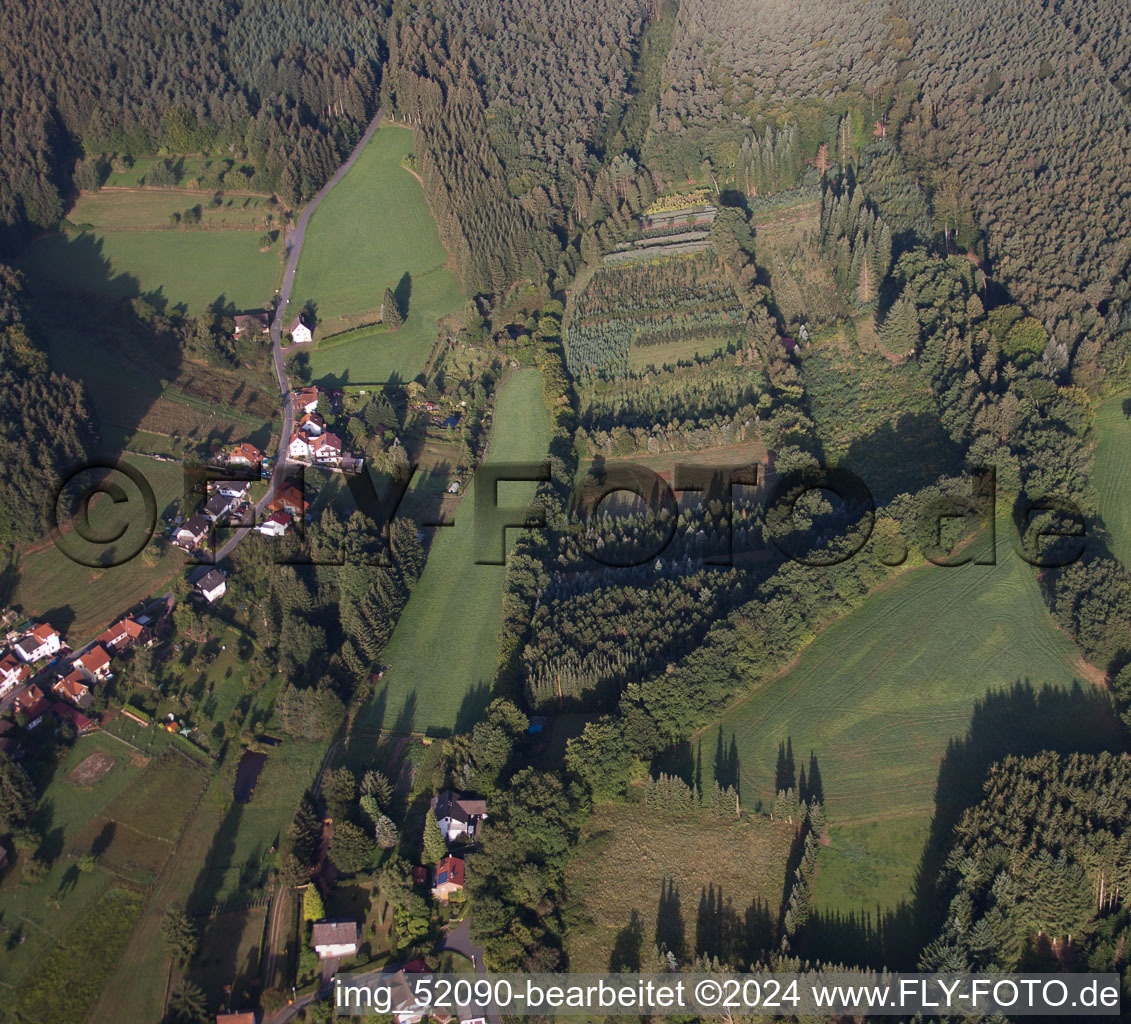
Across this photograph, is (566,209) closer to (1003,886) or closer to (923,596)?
(923,596)

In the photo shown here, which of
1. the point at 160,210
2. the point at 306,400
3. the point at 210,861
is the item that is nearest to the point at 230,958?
the point at 210,861

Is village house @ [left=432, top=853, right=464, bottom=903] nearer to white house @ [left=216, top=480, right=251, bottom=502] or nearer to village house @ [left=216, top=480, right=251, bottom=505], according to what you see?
village house @ [left=216, top=480, right=251, bottom=505]

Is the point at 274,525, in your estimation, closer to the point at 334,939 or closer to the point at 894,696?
the point at 334,939

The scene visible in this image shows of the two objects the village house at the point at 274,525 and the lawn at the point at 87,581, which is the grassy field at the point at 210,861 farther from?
the village house at the point at 274,525

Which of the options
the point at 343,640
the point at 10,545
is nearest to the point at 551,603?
the point at 343,640

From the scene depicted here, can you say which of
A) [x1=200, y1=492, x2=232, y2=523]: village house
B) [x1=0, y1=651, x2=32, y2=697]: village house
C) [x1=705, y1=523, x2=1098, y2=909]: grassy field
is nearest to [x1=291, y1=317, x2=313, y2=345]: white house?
[x1=200, y1=492, x2=232, y2=523]: village house

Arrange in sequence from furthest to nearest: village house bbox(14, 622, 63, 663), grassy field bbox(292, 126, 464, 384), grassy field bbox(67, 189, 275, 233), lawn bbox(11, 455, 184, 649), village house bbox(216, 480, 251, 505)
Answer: grassy field bbox(67, 189, 275, 233)
grassy field bbox(292, 126, 464, 384)
village house bbox(216, 480, 251, 505)
lawn bbox(11, 455, 184, 649)
village house bbox(14, 622, 63, 663)

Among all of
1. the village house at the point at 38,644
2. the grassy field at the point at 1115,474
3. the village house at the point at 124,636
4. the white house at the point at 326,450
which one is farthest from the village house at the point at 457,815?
the grassy field at the point at 1115,474
